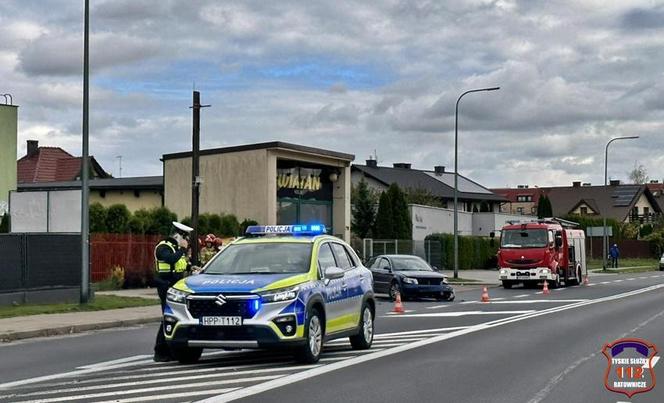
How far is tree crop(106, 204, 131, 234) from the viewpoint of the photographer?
3334 cm

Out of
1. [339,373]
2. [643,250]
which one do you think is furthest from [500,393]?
[643,250]

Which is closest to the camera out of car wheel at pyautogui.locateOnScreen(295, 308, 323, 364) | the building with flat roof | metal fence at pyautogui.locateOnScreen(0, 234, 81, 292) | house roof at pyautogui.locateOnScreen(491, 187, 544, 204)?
car wheel at pyautogui.locateOnScreen(295, 308, 323, 364)

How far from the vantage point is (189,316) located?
1196 cm

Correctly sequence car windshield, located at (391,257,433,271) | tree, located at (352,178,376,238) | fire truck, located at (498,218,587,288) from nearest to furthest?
car windshield, located at (391,257,433,271) → fire truck, located at (498,218,587,288) → tree, located at (352,178,376,238)

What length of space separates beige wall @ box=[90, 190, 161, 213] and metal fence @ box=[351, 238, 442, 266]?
13694mm

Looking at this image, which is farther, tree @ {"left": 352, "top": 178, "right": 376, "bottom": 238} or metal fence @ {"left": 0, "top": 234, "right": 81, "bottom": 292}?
tree @ {"left": 352, "top": 178, "right": 376, "bottom": 238}

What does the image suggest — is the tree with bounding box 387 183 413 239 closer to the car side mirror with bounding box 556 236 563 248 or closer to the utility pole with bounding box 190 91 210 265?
the car side mirror with bounding box 556 236 563 248

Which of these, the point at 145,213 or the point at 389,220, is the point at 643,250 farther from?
the point at 145,213

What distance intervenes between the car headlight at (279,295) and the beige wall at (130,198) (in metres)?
43.9

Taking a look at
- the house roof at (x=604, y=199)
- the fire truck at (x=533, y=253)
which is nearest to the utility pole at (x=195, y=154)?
the fire truck at (x=533, y=253)

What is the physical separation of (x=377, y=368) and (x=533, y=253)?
26163mm

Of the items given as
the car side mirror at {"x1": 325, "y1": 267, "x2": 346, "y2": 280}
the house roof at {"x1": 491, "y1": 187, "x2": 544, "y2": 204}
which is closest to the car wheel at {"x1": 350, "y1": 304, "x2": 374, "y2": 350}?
the car side mirror at {"x1": 325, "y1": 267, "x2": 346, "y2": 280}

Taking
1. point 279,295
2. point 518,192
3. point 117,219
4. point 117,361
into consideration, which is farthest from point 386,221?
point 518,192

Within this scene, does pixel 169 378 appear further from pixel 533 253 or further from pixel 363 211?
pixel 363 211
